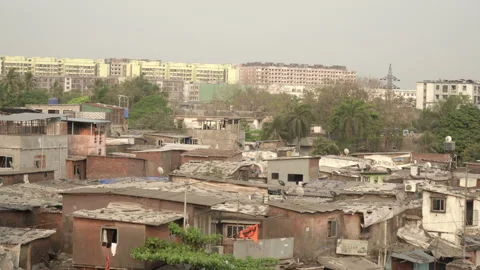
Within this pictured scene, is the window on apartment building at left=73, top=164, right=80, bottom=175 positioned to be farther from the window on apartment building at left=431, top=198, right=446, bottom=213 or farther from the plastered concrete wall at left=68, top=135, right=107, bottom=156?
the window on apartment building at left=431, top=198, right=446, bottom=213

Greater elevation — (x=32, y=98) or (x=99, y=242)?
(x=32, y=98)

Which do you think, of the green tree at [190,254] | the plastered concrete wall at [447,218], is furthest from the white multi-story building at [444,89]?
the green tree at [190,254]

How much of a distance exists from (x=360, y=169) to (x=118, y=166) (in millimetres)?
8197

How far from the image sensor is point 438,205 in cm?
2028

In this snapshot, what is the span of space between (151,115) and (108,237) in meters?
31.4

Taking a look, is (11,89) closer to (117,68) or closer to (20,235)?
(20,235)

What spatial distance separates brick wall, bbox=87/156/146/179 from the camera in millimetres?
24734

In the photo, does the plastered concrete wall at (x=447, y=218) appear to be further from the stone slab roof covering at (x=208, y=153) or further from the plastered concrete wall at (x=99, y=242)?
the plastered concrete wall at (x=99, y=242)

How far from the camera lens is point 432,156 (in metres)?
36.7

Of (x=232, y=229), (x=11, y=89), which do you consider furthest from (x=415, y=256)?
(x=11, y=89)

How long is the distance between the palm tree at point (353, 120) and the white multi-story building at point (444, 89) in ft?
112

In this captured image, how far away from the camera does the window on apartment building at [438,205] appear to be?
20250 mm

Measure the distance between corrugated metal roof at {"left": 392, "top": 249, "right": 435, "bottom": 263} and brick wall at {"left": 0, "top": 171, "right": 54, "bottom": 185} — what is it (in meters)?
9.05

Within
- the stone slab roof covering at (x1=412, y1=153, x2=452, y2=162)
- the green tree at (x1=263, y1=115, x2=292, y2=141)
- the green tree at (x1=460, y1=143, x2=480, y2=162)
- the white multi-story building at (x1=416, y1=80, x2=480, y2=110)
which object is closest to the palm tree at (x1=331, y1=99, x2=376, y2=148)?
the green tree at (x1=263, y1=115, x2=292, y2=141)
